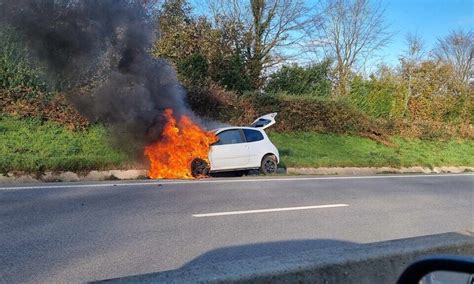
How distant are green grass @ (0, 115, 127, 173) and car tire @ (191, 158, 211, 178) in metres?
2.05

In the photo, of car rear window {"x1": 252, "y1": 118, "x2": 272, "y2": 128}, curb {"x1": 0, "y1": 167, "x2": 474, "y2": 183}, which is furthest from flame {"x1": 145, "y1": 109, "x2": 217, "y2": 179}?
car rear window {"x1": 252, "y1": 118, "x2": 272, "y2": 128}

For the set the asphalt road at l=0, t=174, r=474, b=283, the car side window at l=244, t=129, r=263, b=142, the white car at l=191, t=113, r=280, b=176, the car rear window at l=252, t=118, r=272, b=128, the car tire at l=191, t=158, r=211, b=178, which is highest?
the car rear window at l=252, t=118, r=272, b=128

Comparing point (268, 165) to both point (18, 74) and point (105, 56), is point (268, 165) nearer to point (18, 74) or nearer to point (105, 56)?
point (105, 56)

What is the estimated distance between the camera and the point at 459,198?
10797 mm

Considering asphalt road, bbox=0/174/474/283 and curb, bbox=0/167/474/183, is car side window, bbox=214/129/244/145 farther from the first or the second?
curb, bbox=0/167/474/183

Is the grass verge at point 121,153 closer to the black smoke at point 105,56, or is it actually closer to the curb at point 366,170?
the curb at point 366,170

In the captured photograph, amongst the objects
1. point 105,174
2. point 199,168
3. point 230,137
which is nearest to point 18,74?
point 105,174

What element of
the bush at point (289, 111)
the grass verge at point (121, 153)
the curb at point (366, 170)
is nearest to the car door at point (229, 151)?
the grass verge at point (121, 153)

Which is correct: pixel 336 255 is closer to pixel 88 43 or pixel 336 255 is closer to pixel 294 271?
pixel 294 271

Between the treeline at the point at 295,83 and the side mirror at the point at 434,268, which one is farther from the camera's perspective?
the treeline at the point at 295,83

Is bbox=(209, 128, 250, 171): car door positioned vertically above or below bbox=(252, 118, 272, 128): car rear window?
below

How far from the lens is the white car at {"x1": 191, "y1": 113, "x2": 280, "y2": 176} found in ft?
41.1

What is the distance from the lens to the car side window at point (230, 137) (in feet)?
41.9

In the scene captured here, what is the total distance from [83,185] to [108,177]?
2.44 metres
